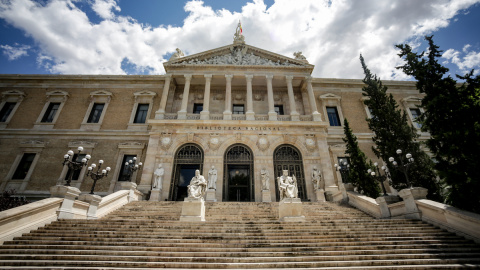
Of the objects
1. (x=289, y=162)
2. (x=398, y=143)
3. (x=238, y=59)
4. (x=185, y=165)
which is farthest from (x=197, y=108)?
(x=398, y=143)

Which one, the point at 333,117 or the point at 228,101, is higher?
Answer: the point at 228,101

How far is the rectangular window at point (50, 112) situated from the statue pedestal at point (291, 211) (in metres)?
20.8

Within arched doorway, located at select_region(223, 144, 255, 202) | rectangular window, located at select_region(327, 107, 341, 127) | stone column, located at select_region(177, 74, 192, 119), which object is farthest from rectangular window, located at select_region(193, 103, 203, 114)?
rectangular window, located at select_region(327, 107, 341, 127)

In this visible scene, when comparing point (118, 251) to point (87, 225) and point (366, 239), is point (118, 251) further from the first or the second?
point (366, 239)

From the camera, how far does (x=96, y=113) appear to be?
1923 centimetres

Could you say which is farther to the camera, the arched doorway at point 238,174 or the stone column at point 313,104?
the stone column at point 313,104

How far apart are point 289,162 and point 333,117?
6998 millimetres

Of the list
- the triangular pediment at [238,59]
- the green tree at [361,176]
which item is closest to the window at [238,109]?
the triangular pediment at [238,59]

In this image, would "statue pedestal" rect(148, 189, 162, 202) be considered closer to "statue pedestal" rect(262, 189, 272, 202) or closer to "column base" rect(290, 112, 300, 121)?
"statue pedestal" rect(262, 189, 272, 202)

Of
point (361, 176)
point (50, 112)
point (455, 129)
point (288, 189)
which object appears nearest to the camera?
point (455, 129)

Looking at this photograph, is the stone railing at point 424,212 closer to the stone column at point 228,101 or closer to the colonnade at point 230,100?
Answer: the colonnade at point 230,100

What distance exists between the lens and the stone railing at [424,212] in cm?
621

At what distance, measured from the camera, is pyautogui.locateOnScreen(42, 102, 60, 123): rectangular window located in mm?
18797

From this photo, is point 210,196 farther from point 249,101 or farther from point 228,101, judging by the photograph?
point 249,101
